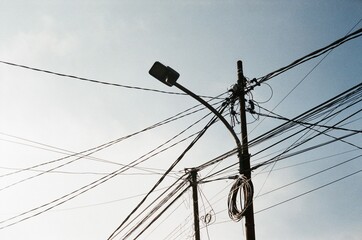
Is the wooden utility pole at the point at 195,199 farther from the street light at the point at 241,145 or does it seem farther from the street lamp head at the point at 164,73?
the street lamp head at the point at 164,73

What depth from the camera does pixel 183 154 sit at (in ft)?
31.7

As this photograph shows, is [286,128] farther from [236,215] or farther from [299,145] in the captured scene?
[236,215]

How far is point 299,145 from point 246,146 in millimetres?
1149

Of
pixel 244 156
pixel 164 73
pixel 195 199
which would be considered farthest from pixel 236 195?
pixel 195 199

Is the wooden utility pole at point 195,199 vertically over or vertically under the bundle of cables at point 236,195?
over

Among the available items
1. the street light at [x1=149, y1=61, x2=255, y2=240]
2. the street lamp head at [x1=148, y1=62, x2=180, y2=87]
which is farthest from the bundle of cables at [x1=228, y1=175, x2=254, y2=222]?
the street lamp head at [x1=148, y1=62, x2=180, y2=87]

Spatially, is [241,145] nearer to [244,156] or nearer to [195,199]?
[244,156]

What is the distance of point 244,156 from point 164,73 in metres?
2.59

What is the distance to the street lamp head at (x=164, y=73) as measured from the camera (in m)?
7.79

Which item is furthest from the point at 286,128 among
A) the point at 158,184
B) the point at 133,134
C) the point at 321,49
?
the point at 133,134

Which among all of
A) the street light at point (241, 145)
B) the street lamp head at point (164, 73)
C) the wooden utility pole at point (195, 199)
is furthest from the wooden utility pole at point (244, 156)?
the wooden utility pole at point (195, 199)

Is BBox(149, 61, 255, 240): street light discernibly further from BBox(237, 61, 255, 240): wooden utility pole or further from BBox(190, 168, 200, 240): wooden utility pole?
BBox(190, 168, 200, 240): wooden utility pole

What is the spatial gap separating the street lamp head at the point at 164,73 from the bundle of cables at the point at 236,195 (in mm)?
2663

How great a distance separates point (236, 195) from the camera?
8.40m
